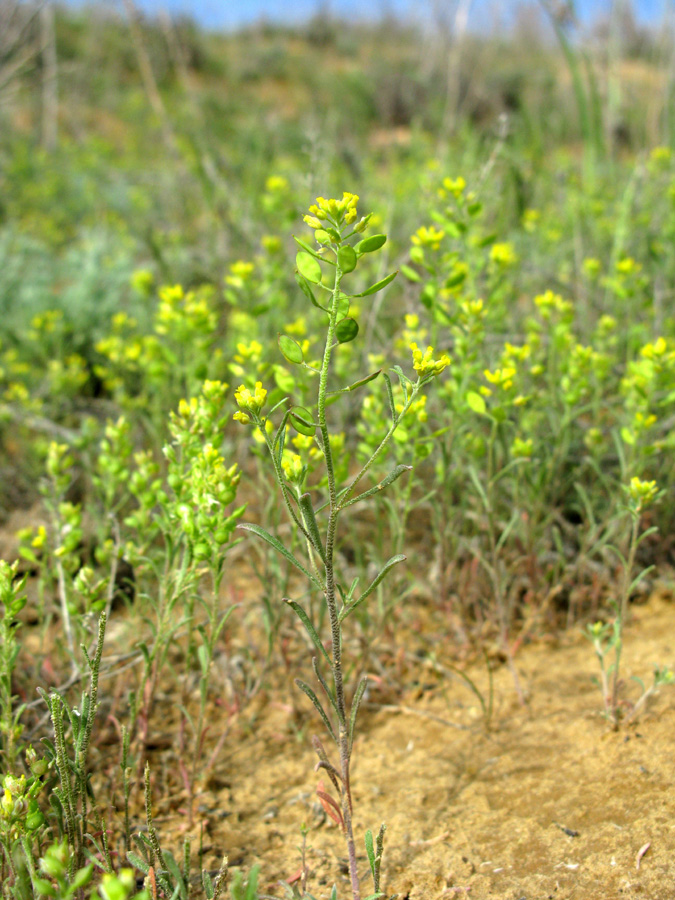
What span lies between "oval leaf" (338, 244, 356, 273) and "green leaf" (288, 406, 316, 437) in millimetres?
219

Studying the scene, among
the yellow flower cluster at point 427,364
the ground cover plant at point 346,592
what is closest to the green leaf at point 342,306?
the ground cover plant at point 346,592

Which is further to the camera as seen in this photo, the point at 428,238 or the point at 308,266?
the point at 428,238

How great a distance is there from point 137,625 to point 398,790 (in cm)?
87

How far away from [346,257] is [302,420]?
0.25 meters

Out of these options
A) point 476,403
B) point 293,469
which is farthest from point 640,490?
point 293,469

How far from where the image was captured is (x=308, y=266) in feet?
3.87

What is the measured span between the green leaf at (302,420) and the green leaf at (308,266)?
21cm

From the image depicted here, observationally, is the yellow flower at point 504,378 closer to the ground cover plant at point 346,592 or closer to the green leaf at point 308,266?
the ground cover plant at point 346,592

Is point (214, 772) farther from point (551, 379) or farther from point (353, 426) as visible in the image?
point (551, 379)

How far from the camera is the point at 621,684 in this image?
5.87 feet

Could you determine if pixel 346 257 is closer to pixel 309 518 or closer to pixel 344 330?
pixel 344 330

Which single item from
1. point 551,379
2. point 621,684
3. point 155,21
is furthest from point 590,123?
point 155,21

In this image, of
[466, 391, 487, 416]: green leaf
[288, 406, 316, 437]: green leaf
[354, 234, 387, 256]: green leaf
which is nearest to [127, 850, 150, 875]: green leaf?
[288, 406, 316, 437]: green leaf

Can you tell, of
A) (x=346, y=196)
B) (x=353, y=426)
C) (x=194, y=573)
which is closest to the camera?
(x=346, y=196)
